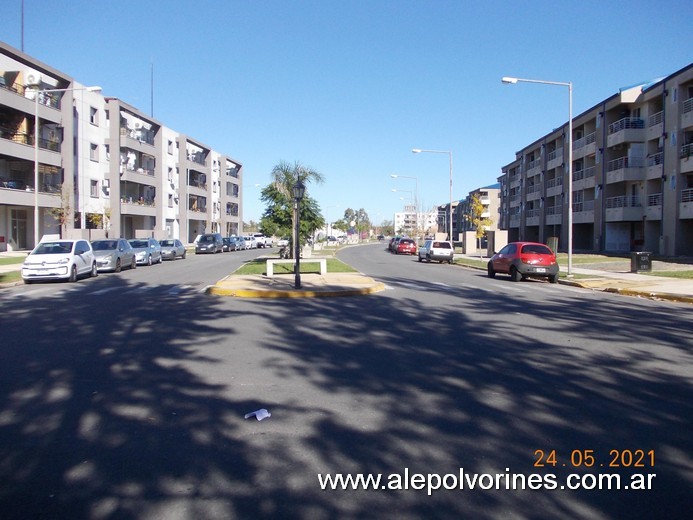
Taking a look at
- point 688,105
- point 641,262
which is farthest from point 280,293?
point 688,105

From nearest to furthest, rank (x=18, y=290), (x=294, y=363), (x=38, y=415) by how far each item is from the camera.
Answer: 1. (x=38, y=415)
2. (x=294, y=363)
3. (x=18, y=290)

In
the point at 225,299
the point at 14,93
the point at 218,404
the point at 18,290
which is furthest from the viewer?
the point at 14,93

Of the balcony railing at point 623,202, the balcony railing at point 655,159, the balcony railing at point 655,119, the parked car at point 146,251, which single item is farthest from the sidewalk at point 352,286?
the balcony railing at point 623,202

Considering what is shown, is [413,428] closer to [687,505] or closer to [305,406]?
[305,406]

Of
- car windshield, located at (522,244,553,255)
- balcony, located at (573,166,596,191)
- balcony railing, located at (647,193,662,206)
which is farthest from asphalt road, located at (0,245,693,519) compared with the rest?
balcony, located at (573,166,596,191)

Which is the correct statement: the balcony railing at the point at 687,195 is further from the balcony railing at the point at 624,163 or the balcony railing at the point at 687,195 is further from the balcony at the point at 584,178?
the balcony at the point at 584,178

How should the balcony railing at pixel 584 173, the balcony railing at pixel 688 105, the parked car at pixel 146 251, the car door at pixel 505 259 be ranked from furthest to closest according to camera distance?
the balcony railing at pixel 584 173 < the balcony railing at pixel 688 105 < the parked car at pixel 146 251 < the car door at pixel 505 259

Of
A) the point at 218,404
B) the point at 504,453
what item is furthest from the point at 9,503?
the point at 504,453

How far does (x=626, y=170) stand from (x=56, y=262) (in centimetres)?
3857

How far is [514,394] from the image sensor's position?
6707mm

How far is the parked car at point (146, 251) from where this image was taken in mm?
33719

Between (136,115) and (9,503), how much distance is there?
60.5 m

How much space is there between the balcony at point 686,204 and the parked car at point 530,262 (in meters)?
17.3

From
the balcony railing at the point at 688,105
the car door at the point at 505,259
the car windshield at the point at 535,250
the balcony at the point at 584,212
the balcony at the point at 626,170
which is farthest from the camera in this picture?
the balcony at the point at 584,212
